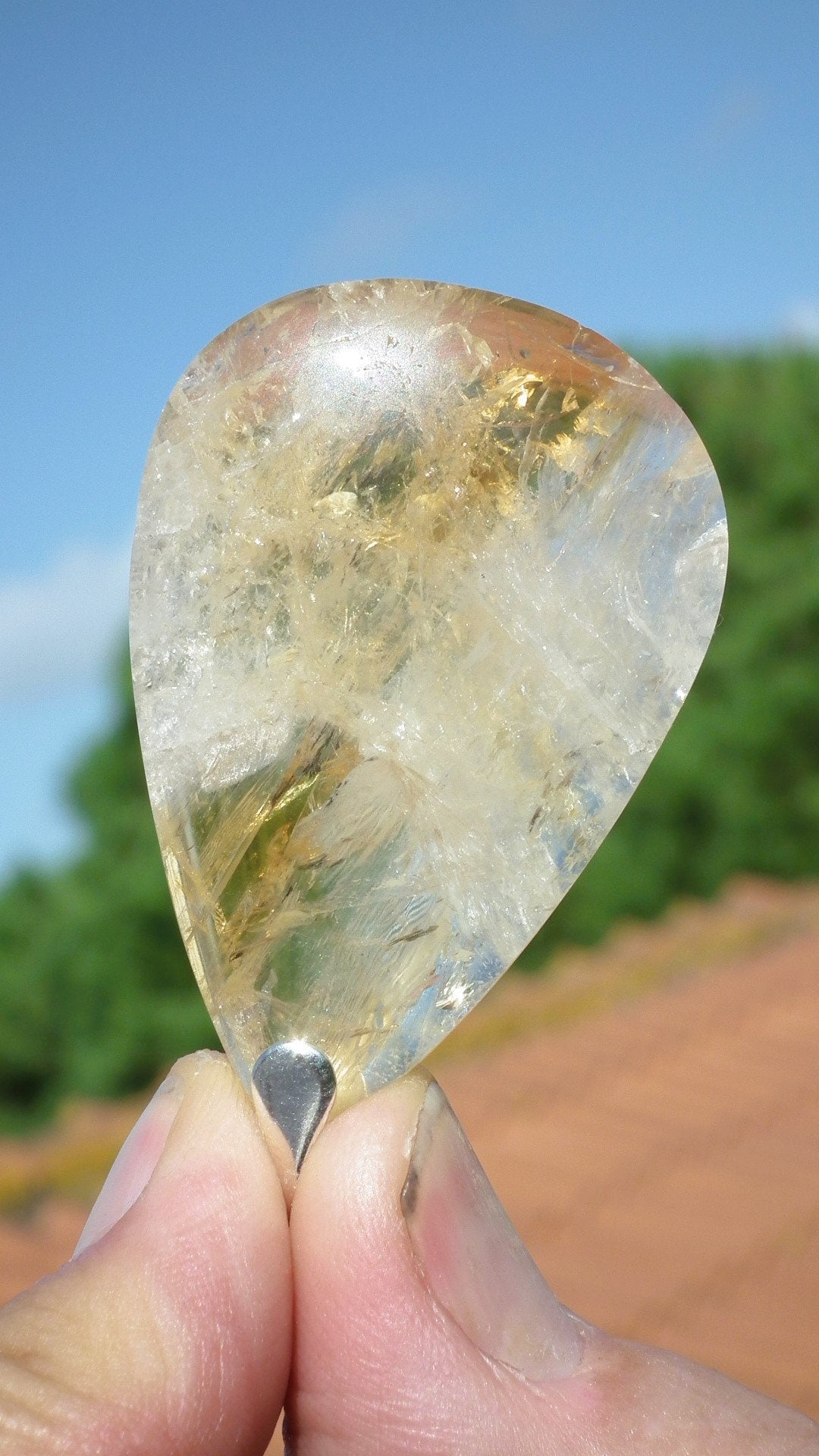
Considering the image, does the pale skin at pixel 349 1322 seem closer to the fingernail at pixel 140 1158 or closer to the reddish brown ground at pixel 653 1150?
the fingernail at pixel 140 1158

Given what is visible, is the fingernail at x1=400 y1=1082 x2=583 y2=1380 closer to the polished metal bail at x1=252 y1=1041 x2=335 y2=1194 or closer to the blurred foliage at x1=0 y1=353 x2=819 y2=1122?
the polished metal bail at x1=252 y1=1041 x2=335 y2=1194

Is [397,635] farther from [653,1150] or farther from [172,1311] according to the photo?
[653,1150]

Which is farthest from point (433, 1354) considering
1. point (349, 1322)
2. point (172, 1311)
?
point (172, 1311)

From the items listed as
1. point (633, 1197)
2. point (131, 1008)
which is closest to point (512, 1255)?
point (633, 1197)

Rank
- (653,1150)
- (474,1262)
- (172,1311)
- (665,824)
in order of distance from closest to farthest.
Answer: (172,1311) < (474,1262) < (653,1150) < (665,824)

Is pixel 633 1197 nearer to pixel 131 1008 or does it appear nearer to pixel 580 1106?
pixel 580 1106

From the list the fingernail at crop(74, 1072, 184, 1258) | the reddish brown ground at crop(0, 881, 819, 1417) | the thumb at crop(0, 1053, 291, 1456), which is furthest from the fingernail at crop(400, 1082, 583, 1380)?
the reddish brown ground at crop(0, 881, 819, 1417)


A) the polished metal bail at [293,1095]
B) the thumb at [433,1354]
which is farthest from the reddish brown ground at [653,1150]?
the polished metal bail at [293,1095]
